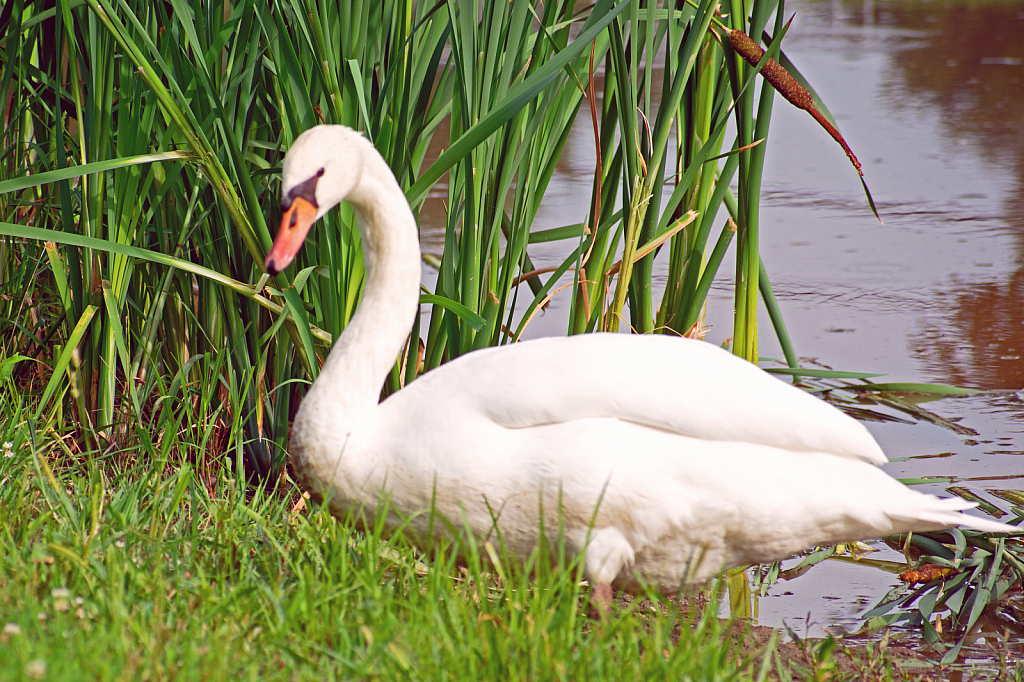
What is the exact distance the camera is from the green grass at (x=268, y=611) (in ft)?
5.78

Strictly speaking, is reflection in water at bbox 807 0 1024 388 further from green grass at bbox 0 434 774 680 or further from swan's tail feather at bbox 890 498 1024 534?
green grass at bbox 0 434 774 680

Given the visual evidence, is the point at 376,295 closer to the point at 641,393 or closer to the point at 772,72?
the point at 641,393

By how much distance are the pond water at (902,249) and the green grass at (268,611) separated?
996 mm

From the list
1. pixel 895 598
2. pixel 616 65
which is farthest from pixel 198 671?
pixel 895 598

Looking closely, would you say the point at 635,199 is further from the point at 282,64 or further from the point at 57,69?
the point at 57,69

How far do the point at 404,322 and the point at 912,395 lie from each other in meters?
2.34

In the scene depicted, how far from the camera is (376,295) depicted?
7.47 ft

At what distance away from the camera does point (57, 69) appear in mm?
2932

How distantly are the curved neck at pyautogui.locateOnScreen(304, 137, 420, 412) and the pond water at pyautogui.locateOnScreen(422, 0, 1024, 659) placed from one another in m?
1.22

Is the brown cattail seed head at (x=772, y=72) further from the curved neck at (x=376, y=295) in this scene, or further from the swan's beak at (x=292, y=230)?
the swan's beak at (x=292, y=230)

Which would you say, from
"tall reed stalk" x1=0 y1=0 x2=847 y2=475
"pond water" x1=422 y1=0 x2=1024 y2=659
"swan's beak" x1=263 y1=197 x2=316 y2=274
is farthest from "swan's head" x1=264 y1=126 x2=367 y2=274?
"pond water" x1=422 y1=0 x2=1024 y2=659

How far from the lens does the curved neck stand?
2186 millimetres

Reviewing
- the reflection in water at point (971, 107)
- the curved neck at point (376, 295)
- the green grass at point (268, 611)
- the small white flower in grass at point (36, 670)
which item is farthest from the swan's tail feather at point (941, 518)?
the reflection in water at point (971, 107)

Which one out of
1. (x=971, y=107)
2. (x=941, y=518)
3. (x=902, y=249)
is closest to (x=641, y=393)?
(x=941, y=518)
